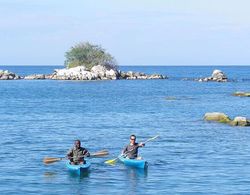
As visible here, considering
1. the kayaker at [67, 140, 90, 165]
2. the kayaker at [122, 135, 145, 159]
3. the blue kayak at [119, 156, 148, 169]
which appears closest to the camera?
the kayaker at [67, 140, 90, 165]

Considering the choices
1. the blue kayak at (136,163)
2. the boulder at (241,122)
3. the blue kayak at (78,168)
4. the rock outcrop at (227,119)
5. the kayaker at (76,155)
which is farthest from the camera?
the rock outcrop at (227,119)

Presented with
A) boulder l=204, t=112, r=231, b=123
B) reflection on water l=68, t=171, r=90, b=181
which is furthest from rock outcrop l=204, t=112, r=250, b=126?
reflection on water l=68, t=171, r=90, b=181

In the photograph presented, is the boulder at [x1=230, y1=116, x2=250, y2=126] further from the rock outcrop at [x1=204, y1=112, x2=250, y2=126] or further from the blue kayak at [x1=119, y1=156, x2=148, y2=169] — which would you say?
the blue kayak at [x1=119, y1=156, x2=148, y2=169]

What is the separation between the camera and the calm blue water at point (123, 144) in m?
41.1

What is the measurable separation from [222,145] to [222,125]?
14659 millimetres

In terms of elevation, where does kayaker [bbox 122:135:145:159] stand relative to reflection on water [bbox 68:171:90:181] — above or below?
above

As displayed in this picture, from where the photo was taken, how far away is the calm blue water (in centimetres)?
4112

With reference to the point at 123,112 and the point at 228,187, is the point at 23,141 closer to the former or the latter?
the point at 228,187

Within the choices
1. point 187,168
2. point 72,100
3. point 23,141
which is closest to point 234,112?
point 72,100

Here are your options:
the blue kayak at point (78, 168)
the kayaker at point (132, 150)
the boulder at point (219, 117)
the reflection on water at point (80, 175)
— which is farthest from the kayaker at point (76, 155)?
the boulder at point (219, 117)

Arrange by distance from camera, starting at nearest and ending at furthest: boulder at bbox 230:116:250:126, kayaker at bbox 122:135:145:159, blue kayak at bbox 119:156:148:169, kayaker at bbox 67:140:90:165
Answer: kayaker at bbox 67:140:90:165
blue kayak at bbox 119:156:148:169
kayaker at bbox 122:135:145:159
boulder at bbox 230:116:250:126

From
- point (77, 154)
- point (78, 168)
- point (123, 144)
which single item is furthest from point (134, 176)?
point (123, 144)

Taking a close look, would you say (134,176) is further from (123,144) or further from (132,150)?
(123,144)

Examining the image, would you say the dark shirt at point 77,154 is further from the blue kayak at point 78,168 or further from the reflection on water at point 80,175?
the reflection on water at point 80,175
